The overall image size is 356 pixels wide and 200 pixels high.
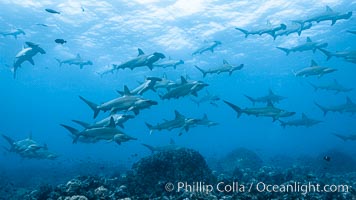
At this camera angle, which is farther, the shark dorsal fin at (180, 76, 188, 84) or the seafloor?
the shark dorsal fin at (180, 76, 188, 84)

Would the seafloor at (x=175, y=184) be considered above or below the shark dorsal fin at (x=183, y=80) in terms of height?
below

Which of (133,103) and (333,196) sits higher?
(133,103)

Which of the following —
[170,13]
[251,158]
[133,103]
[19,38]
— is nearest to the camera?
[133,103]

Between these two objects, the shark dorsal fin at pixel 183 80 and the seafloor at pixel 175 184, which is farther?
the shark dorsal fin at pixel 183 80

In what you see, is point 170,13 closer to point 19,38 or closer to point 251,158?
point 251,158

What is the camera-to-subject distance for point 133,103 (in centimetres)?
1009

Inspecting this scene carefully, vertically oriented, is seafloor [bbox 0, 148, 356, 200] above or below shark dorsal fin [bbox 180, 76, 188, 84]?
below

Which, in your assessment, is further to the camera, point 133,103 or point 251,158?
point 251,158

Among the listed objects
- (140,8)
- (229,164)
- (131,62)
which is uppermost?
(140,8)

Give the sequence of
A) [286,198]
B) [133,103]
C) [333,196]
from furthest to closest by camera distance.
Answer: [133,103] < [333,196] < [286,198]

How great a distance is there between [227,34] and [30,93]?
75.6 metres

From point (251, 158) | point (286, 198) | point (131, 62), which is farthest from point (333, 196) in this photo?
point (251, 158)

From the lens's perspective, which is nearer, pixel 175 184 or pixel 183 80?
pixel 175 184

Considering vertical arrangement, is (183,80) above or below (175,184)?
above
